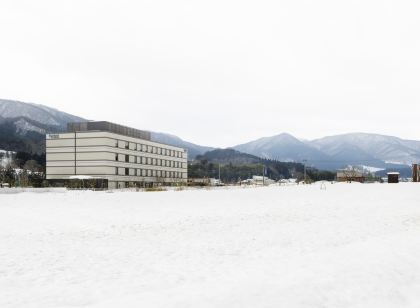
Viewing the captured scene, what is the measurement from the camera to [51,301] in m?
9.10

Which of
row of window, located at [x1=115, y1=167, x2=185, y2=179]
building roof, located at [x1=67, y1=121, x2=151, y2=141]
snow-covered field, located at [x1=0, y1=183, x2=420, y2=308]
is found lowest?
snow-covered field, located at [x1=0, y1=183, x2=420, y2=308]

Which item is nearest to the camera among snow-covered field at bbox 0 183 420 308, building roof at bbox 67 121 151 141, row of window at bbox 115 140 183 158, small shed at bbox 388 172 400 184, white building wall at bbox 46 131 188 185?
snow-covered field at bbox 0 183 420 308

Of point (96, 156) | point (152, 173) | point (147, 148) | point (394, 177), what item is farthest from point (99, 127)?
point (394, 177)

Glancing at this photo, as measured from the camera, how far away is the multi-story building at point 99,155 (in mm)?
127062

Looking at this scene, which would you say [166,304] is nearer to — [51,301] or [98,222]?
[51,301]

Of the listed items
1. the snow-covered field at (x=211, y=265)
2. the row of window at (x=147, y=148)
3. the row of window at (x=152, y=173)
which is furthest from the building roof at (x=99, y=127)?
the snow-covered field at (x=211, y=265)

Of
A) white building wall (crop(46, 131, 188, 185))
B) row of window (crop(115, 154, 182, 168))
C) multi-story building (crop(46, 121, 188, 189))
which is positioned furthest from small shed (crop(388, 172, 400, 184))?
row of window (crop(115, 154, 182, 168))

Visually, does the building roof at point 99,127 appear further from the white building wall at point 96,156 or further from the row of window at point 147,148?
the white building wall at point 96,156

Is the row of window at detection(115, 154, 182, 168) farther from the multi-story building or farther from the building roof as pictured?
the building roof

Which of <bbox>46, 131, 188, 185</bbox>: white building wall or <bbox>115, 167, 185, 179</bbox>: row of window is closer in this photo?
<bbox>46, 131, 188, 185</bbox>: white building wall

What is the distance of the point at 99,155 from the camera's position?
127 meters

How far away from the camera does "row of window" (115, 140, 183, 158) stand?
136m

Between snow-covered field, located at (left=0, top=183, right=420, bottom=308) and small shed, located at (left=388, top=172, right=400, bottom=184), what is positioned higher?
small shed, located at (left=388, top=172, right=400, bottom=184)

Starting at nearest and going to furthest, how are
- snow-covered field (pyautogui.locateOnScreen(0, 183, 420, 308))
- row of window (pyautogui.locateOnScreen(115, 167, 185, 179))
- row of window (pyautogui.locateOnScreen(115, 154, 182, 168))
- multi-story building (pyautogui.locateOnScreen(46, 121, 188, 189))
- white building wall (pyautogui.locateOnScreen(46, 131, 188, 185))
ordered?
snow-covered field (pyautogui.locateOnScreen(0, 183, 420, 308)) < multi-story building (pyautogui.locateOnScreen(46, 121, 188, 189)) < white building wall (pyautogui.locateOnScreen(46, 131, 188, 185)) < row of window (pyautogui.locateOnScreen(115, 167, 185, 179)) < row of window (pyautogui.locateOnScreen(115, 154, 182, 168))
